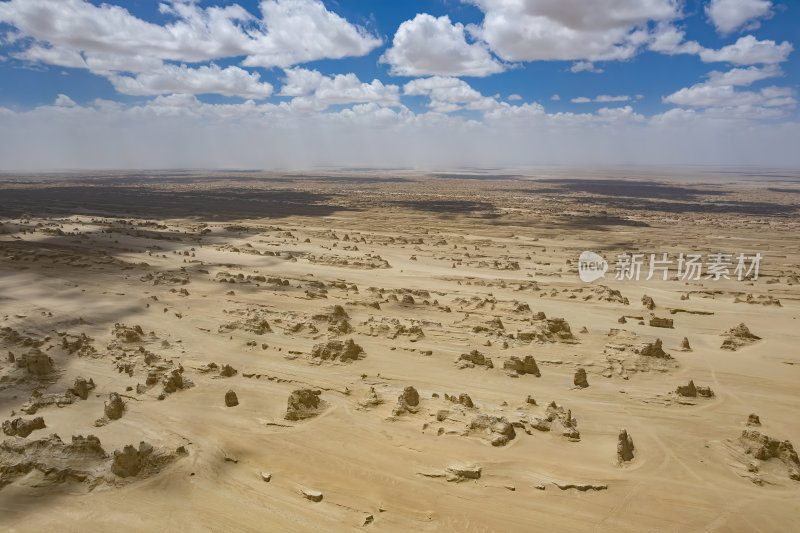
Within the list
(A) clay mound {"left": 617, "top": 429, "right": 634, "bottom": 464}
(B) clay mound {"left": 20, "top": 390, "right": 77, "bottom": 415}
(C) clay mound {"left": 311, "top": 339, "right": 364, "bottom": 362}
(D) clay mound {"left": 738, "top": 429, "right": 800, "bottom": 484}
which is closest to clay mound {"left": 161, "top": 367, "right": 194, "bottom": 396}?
(B) clay mound {"left": 20, "top": 390, "right": 77, "bottom": 415}

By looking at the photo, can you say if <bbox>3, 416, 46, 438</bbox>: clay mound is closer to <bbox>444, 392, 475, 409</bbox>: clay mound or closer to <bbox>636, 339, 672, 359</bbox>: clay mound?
<bbox>444, 392, 475, 409</bbox>: clay mound

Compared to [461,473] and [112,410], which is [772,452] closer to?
[461,473]

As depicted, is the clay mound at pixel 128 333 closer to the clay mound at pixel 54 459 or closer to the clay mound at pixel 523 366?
the clay mound at pixel 54 459

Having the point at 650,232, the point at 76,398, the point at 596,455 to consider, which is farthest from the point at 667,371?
the point at 650,232

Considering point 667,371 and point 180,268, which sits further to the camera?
point 180,268

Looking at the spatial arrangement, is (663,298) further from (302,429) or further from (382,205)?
(382,205)

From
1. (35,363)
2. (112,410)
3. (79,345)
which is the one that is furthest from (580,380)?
(79,345)
